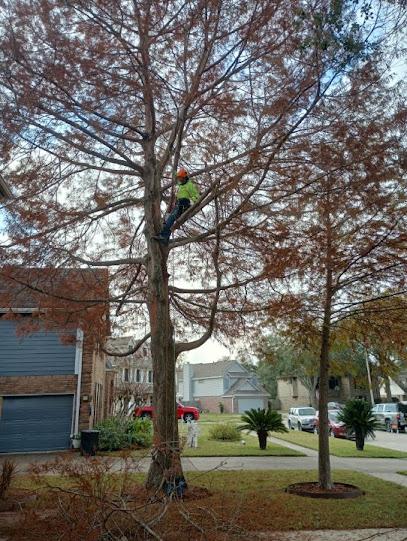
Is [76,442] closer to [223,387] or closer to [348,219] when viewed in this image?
[348,219]

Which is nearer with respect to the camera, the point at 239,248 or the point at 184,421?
the point at 239,248

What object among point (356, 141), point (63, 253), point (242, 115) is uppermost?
point (242, 115)

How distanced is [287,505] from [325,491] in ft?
4.76

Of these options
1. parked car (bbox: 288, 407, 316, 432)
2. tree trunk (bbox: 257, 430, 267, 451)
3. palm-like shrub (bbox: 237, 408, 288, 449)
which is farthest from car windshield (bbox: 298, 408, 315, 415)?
tree trunk (bbox: 257, 430, 267, 451)

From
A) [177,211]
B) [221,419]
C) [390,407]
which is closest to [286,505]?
[177,211]

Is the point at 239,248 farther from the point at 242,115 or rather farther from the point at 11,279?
the point at 11,279

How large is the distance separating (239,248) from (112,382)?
22015mm

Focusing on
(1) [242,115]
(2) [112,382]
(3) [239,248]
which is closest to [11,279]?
(3) [239,248]

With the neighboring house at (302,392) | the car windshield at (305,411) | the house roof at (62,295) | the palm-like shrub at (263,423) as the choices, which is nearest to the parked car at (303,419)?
the car windshield at (305,411)

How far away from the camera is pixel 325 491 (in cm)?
938

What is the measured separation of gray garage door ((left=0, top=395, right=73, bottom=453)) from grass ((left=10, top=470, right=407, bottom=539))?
7016 millimetres

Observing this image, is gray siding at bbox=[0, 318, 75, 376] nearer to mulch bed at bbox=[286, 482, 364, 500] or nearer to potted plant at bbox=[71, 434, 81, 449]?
potted plant at bbox=[71, 434, 81, 449]

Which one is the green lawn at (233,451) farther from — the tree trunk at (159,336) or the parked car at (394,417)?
the parked car at (394,417)

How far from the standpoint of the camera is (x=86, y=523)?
474cm
